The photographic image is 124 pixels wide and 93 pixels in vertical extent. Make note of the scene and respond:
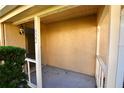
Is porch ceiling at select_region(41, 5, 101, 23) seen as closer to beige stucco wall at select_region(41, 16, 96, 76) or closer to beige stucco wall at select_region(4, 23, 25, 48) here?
beige stucco wall at select_region(41, 16, 96, 76)

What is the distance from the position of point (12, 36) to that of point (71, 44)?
2822mm

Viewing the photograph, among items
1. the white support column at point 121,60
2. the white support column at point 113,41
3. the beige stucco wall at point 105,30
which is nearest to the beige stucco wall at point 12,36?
the beige stucco wall at point 105,30

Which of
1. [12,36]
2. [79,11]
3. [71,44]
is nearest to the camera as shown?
[79,11]

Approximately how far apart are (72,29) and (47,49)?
2284 millimetres

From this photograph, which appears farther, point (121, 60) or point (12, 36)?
point (12, 36)

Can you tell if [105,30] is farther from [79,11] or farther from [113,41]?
[79,11]

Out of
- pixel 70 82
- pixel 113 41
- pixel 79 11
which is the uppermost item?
pixel 79 11

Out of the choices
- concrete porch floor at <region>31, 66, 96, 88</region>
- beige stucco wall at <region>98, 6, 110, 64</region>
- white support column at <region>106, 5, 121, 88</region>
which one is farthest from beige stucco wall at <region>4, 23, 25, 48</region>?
white support column at <region>106, 5, 121, 88</region>

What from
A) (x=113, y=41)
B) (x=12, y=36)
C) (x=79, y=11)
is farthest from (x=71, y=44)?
(x=113, y=41)

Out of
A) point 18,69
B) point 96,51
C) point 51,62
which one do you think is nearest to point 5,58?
point 18,69

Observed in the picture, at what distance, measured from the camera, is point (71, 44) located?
629 centimetres

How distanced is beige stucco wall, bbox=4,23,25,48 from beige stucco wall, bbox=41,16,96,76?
1730 mm

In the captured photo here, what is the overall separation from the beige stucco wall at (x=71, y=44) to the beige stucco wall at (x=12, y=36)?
173cm

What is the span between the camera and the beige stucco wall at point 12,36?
219 inches
